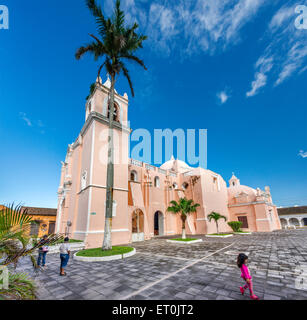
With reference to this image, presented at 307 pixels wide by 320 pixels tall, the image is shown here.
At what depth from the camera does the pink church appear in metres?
13.0

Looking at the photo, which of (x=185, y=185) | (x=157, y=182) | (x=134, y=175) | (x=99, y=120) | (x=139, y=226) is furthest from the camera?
(x=185, y=185)

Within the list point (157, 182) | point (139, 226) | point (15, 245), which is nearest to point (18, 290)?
point (15, 245)

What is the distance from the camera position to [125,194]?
14500mm

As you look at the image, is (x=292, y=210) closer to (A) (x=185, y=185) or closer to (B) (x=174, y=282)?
(A) (x=185, y=185)

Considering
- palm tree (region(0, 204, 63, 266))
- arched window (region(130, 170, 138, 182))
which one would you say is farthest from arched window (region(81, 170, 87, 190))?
palm tree (region(0, 204, 63, 266))

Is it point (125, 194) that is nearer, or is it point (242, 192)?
point (125, 194)

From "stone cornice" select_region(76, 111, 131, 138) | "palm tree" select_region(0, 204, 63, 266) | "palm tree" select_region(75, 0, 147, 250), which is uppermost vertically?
"palm tree" select_region(75, 0, 147, 250)

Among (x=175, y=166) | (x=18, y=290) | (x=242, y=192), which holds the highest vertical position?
(x=175, y=166)

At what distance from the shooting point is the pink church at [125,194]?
512 inches

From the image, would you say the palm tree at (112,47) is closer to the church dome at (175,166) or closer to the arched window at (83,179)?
the arched window at (83,179)

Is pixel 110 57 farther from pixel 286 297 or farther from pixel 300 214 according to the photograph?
pixel 300 214

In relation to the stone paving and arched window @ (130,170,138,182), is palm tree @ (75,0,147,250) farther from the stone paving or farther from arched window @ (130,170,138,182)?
arched window @ (130,170,138,182)

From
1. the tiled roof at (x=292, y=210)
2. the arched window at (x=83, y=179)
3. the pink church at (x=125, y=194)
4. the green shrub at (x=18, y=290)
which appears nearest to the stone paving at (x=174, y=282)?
the green shrub at (x=18, y=290)
